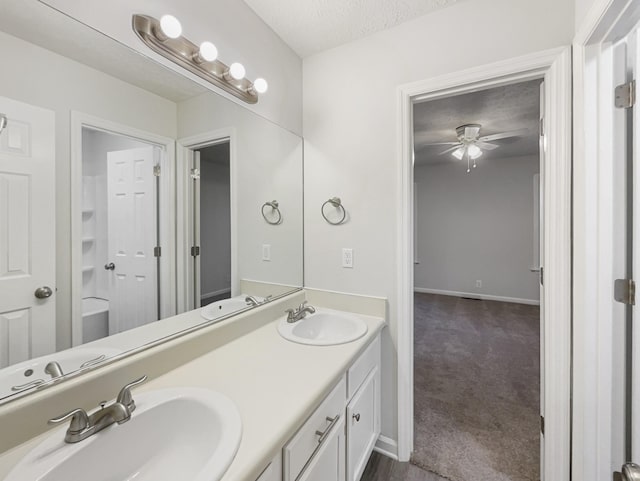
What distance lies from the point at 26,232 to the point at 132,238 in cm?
29

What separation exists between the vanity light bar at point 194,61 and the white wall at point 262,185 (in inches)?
2.9

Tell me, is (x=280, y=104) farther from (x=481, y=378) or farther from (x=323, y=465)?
(x=481, y=378)

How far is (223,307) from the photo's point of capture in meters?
1.38

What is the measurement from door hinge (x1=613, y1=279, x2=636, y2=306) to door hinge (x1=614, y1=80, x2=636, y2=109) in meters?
0.64

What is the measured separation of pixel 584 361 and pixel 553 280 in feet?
1.10

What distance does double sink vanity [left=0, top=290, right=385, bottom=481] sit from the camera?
2.17ft

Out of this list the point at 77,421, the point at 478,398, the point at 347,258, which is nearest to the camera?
the point at 77,421

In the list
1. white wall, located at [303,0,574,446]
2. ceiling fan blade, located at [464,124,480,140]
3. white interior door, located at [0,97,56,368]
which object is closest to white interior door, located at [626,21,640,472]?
white wall, located at [303,0,574,446]

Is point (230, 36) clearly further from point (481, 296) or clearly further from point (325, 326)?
point (481, 296)

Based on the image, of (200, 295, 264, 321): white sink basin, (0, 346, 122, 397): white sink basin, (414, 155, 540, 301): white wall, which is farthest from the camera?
(414, 155, 540, 301): white wall

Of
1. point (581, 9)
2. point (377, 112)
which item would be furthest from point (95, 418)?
point (581, 9)

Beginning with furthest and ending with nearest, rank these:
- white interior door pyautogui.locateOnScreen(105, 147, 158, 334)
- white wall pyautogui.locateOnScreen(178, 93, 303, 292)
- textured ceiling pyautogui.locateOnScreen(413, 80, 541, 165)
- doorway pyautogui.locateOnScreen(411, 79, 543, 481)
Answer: textured ceiling pyautogui.locateOnScreen(413, 80, 541, 165), doorway pyautogui.locateOnScreen(411, 79, 543, 481), white wall pyautogui.locateOnScreen(178, 93, 303, 292), white interior door pyautogui.locateOnScreen(105, 147, 158, 334)

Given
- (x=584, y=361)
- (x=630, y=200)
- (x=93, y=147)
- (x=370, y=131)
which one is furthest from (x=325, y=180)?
(x=584, y=361)

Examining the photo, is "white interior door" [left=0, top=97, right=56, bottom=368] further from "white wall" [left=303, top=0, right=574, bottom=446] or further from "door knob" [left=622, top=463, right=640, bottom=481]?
"door knob" [left=622, top=463, right=640, bottom=481]
